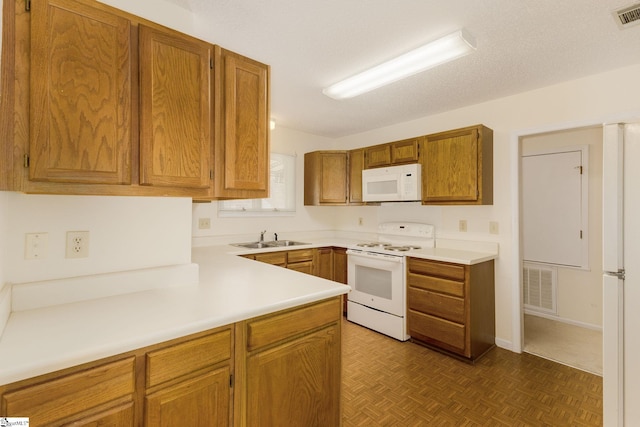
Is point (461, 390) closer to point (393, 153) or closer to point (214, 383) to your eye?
point (214, 383)

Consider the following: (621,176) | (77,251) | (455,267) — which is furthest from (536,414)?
(77,251)

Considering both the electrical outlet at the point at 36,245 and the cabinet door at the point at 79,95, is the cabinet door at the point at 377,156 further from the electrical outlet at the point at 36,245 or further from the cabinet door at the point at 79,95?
the electrical outlet at the point at 36,245

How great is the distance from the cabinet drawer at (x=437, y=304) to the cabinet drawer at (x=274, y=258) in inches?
55.3

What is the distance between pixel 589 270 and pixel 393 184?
2409 mm

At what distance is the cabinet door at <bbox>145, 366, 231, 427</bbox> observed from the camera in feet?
3.35

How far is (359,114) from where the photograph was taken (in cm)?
349

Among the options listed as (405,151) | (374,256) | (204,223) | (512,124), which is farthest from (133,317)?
(512,124)

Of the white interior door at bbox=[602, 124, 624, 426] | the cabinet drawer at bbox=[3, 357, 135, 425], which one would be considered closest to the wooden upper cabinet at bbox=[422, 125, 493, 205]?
the white interior door at bbox=[602, 124, 624, 426]

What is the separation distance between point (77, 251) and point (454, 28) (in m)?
2.39

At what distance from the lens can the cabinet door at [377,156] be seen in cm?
356

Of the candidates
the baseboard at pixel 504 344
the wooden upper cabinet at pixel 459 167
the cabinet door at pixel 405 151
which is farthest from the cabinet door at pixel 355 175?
the baseboard at pixel 504 344

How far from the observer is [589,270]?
3322 millimetres

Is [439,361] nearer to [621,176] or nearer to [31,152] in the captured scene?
[621,176]

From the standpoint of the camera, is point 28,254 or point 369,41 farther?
point 369,41
